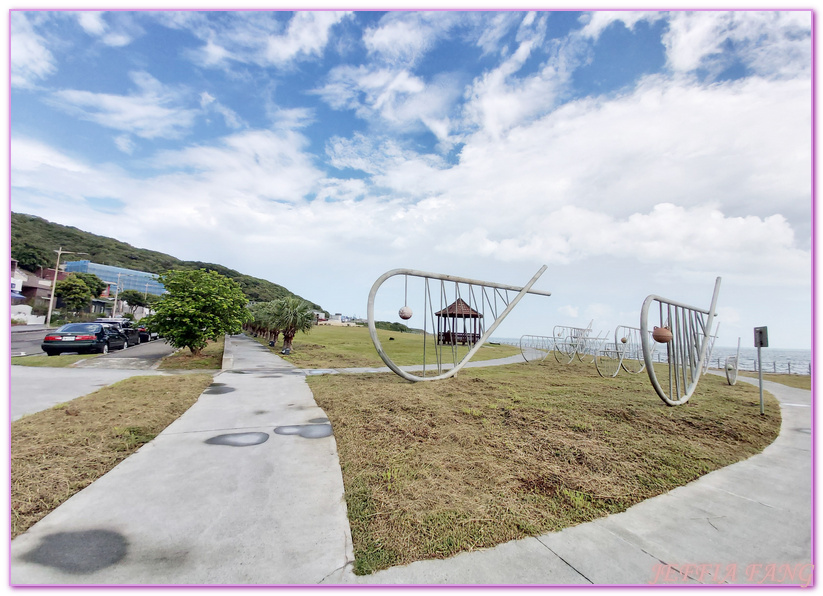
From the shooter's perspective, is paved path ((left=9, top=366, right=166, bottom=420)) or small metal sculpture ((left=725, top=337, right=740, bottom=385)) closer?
paved path ((left=9, top=366, right=166, bottom=420))

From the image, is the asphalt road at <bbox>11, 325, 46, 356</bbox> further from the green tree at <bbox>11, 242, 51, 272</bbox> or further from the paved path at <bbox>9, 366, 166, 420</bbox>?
the green tree at <bbox>11, 242, 51, 272</bbox>

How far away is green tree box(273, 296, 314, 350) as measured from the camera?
64.7 ft

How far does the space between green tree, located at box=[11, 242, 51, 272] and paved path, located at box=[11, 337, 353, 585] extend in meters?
74.6

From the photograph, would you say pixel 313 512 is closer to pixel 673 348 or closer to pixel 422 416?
pixel 422 416

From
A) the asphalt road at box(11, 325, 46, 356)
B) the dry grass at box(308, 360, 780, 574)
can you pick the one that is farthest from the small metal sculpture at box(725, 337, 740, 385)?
the asphalt road at box(11, 325, 46, 356)

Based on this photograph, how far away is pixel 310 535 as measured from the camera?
8.77ft

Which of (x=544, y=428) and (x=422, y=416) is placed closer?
(x=544, y=428)

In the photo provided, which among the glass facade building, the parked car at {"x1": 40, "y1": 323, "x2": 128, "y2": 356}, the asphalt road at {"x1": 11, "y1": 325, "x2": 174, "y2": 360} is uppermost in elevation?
the glass facade building

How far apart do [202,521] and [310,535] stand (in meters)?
0.89

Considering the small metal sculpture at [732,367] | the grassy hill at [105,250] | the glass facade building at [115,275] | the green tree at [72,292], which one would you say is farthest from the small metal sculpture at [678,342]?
the glass facade building at [115,275]

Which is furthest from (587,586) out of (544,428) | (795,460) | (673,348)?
(673,348)

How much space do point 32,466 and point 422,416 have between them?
4600 millimetres

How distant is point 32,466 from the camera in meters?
3.72

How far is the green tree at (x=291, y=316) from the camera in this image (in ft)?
64.7
